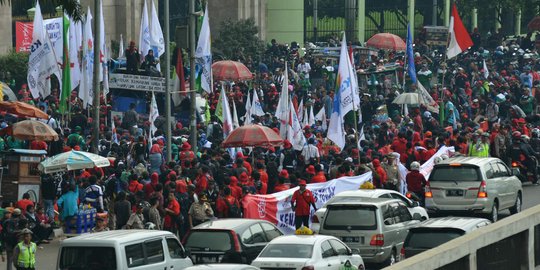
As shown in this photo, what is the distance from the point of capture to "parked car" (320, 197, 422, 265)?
77.4ft

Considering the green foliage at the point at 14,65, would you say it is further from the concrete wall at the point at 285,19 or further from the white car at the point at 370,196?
the concrete wall at the point at 285,19

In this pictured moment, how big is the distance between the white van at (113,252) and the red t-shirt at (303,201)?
6.29 m

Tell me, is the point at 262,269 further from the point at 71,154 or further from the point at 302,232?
the point at 71,154

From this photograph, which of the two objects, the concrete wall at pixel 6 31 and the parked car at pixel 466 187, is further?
the concrete wall at pixel 6 31

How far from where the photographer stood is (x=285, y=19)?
7144 cm

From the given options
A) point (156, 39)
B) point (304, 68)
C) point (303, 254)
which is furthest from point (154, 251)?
point (304, 68)

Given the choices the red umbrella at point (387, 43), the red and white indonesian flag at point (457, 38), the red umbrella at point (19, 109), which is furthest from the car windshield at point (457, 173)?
the red umbrella at point (387, 43)

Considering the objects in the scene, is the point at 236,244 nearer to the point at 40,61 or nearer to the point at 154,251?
the point at 154,251

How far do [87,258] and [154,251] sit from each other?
3.65 feet

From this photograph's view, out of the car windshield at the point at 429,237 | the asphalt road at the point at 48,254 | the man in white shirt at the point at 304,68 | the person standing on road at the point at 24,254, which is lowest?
the asphalt road at the point at 48,254

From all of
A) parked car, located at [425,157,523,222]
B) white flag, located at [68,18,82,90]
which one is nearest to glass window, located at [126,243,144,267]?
parked car, located at [425,157,523,222]

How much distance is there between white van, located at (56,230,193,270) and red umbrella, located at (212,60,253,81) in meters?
25.5

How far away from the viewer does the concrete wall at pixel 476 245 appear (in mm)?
11656

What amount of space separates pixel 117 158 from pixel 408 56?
12.4m
